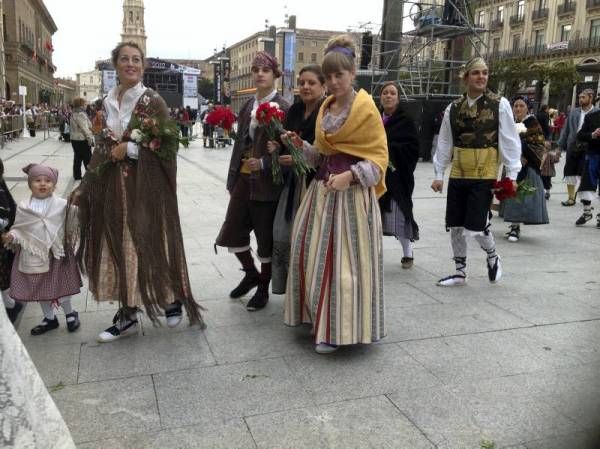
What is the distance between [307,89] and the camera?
11.8 feet

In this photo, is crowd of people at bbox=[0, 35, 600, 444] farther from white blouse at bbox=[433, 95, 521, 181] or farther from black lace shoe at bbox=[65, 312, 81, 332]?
white blouse at bbox=[433, 95, 521, 181]

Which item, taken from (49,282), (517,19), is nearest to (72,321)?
(49,282)

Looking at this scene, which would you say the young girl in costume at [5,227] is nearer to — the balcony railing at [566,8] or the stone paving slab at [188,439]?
the stone paving slab at [188,439]

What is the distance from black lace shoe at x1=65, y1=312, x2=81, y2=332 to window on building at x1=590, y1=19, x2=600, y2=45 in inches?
1890

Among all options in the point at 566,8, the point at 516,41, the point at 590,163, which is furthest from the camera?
the point at 516,41

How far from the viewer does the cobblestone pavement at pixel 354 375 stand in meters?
2.46

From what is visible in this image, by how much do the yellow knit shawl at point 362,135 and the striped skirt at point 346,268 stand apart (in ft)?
0.67

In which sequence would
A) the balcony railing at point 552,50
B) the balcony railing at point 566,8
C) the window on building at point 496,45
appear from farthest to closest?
the window on building at point 496,45 → the balcony railing at point 566,8 → the balcony railing at point 552,50

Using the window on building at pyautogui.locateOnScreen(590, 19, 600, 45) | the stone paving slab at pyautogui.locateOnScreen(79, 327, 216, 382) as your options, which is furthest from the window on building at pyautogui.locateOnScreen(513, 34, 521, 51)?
the stone paving slab at pyautogui.locateOnScreen(79, 327, 216, 382)

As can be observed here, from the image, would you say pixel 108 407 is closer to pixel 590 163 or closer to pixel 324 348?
pixel 324 348

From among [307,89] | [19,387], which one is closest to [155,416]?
[19,387]

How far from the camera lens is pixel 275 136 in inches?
142

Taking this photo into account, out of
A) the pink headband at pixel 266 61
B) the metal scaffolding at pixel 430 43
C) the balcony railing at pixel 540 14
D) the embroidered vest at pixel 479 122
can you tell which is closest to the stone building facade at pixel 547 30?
the balcony railing at pixel 540 14

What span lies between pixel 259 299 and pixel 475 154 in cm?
210
